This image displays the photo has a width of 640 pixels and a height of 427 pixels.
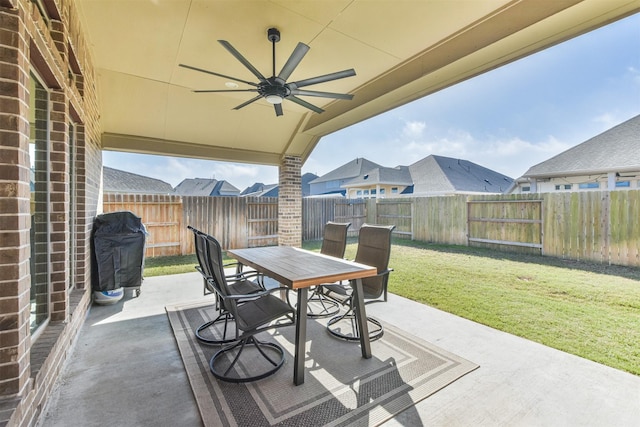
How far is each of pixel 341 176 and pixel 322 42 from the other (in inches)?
675

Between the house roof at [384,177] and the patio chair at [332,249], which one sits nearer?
the patio chair at [332,249]

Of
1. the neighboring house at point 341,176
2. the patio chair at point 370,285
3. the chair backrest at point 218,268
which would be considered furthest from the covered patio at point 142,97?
the neighboring house at point 341,176

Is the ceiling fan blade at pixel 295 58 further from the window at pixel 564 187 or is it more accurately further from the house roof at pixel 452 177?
the house roof at pixel 452 177

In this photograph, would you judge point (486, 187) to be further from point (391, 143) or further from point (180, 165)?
point (180, 165)

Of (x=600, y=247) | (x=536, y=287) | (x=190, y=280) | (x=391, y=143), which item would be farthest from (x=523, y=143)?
(x=190, y=280)

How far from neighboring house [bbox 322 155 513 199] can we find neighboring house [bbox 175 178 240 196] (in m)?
7.74

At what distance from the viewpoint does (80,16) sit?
2.81 m

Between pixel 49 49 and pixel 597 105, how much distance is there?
14814 mm

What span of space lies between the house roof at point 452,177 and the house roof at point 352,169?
9.05 feet

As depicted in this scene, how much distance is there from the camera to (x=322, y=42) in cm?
315

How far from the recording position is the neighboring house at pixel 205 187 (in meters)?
18.4

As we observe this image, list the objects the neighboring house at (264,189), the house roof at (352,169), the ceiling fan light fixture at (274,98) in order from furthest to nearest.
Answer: the neighboring house at (264,189)
the house roof at (352,169)
the ceiling fan light fixture at (274,98)

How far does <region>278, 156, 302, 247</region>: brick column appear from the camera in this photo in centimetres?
661

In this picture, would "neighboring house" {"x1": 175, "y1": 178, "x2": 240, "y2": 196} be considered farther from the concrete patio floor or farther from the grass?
the concrete patio floor
